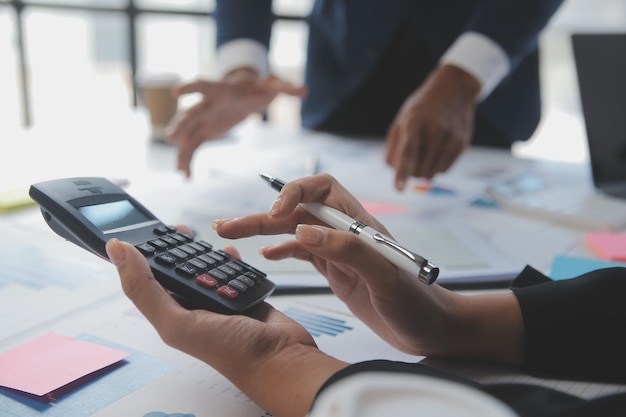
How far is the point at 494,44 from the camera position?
1.11m

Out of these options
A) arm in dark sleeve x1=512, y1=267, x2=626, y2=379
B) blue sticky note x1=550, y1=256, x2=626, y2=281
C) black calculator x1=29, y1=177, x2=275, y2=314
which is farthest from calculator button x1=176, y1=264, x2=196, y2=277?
blue sticky note x1=550, y1=256, x2=626, y2=281

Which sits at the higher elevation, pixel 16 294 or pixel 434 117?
pixel 434 117

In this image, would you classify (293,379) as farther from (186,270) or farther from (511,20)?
(511,20)

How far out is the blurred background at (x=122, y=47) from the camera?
2.41 m

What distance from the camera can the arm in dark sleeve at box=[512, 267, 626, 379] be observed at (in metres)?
0.47

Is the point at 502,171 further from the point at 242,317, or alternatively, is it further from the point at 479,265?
the point at 242,317

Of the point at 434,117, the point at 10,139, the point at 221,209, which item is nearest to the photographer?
the point at 221,209

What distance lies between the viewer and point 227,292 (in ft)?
1.53

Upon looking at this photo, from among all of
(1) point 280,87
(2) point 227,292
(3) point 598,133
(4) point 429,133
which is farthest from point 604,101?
(2) point 227,292

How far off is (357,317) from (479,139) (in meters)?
0.94

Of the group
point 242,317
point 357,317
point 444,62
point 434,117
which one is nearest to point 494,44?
point 444,62

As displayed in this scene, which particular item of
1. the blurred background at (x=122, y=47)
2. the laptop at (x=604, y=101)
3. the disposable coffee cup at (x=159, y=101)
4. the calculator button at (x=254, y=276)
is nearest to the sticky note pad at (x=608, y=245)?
the laptop at (x=604, y=101)

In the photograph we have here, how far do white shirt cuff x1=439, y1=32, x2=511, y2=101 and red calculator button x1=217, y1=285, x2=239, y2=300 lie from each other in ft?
2.46

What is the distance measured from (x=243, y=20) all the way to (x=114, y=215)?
2.82 ft
